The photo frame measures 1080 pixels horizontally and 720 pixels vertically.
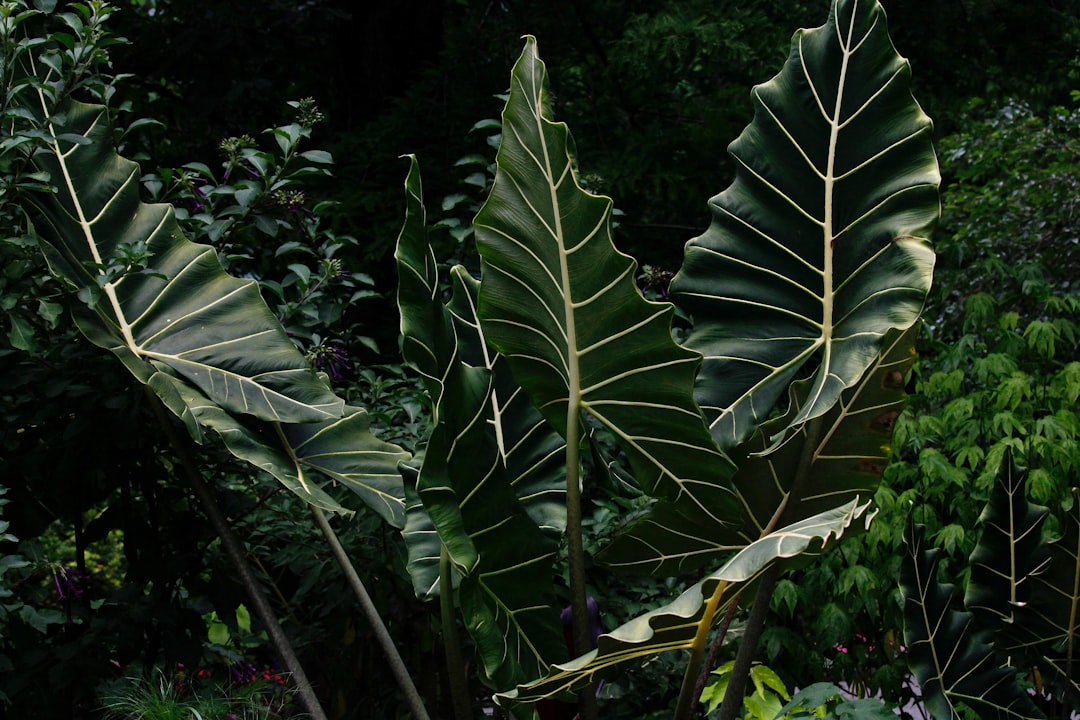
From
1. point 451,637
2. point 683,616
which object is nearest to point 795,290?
point 683,616

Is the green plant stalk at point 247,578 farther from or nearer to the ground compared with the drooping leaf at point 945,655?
farther from the ground

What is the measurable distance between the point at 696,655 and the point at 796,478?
0.50m

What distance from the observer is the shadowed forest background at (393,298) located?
306cm

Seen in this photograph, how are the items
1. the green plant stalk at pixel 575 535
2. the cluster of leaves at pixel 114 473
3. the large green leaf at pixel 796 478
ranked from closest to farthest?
the green plant stalk at pixel 575 535 < the large green leaf at pixel 796 478 < the cluster of leaves at pixel 114 473

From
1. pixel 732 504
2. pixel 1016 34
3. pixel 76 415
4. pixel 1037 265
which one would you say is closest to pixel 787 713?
pixel 732 504

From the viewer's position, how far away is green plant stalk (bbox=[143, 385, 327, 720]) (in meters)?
2.63

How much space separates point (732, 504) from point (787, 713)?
1.60ft

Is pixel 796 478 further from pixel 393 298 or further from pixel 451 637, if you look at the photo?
pixel 393 298

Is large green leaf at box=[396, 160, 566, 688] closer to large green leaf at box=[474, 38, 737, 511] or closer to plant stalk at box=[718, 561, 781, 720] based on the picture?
large green leaf at box=[474, 38, 737, 511]

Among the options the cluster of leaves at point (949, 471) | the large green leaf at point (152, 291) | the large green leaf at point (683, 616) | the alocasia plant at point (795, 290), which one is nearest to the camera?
the large green leaf at point (683, 616)

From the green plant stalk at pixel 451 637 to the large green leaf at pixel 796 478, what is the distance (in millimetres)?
390

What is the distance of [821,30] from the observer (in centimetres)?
233

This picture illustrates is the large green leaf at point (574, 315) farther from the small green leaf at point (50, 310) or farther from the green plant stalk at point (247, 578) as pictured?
the small green leaf at point (50, 310)

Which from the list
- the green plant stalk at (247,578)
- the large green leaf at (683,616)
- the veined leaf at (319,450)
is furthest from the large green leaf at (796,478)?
the green plant stalk at (247,578)
